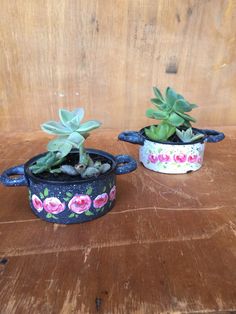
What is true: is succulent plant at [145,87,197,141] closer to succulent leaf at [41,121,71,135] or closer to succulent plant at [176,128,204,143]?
succulent plant at [176,128,204,143]

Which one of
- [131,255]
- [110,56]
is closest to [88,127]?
[131,255]

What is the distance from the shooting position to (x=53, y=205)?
40cm

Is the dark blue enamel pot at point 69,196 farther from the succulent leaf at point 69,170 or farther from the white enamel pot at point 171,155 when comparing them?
the white enamel pot at point 171,155

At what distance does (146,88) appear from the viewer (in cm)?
99

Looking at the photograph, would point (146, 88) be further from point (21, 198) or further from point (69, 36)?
point (21, 198)

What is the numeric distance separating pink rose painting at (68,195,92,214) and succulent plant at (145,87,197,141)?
0.23 meters

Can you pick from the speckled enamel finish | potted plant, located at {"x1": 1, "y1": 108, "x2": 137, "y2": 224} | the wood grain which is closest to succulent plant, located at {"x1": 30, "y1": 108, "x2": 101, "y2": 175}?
potted plant, located at {"x1": 1, "y1": 108, "x2": 137, "y2": 224}

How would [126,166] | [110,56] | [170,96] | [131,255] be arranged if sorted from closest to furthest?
1. [131,255]
2. [126,166]
3. [170,96]
4. [110,56]

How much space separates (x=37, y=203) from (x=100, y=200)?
80 millimetres

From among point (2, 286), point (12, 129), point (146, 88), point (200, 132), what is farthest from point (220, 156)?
point (12, 129)

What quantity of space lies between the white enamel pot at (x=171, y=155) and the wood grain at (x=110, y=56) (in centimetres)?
41

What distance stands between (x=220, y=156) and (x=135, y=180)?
0.23 m

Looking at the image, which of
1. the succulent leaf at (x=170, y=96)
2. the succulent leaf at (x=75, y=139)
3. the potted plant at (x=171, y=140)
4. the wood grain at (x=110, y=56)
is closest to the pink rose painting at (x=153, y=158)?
the potted plant at (x=171, y=140)

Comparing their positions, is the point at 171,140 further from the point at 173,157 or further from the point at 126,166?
the point at 126,166
